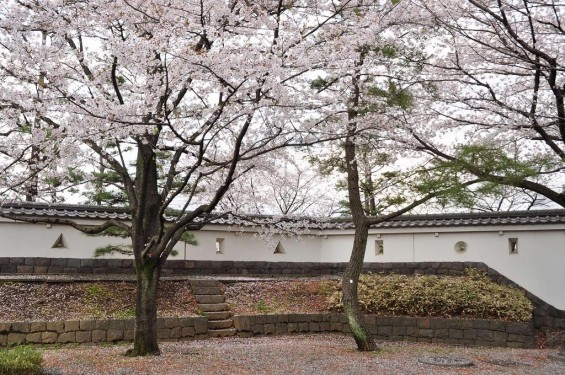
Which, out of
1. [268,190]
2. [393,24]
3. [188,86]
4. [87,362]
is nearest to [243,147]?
[188,86]

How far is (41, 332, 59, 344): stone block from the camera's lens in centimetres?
1029

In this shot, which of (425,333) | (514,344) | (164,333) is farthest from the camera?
(425,333)

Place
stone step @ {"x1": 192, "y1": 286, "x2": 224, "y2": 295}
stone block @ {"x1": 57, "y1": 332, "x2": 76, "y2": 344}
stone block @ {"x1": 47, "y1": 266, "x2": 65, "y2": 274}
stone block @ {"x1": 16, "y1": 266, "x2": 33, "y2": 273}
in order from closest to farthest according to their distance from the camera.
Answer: stone block @ {"x1": 57, "y1": 332, "x2": 76, "y2": 344}
stone step @ {"x1": 192, "y1": 286, "x2": 224, "y2": 295}
stone block @ {"x1": 16, "y1": 266, "x2": 33, "y2": 273}
stone block @ {"x1": 47, "y1": 266, "x2": 65, "y2": 274}

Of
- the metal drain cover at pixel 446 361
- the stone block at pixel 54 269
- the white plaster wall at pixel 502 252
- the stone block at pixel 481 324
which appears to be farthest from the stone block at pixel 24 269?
the stone block at pixel 481 324

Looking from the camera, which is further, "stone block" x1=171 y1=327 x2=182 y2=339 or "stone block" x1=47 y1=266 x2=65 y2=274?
"stone block" x1=47 y1=266 x2=65 y2=274

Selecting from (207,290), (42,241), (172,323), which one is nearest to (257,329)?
(207,290)

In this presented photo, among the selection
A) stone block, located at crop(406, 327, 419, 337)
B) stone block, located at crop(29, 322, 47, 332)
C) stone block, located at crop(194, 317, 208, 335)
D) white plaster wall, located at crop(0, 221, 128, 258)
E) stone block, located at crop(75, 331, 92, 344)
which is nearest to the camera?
stone block, located at crop(29, 322, 47, 332)

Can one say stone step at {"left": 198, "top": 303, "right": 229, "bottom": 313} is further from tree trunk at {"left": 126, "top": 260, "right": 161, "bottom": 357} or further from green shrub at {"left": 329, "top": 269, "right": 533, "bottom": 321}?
tree trunk at {"left": 126, "top": 260, "right": 161, "bottom": 357}

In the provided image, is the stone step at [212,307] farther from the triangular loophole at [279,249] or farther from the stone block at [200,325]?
the triangular loophole at [279,249]

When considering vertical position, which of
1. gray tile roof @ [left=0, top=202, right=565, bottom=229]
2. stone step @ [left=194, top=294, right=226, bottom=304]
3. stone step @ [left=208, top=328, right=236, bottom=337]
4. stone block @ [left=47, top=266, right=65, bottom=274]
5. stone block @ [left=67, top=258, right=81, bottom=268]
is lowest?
stone step @ [left=208, top=328, right=236, bottom=337]

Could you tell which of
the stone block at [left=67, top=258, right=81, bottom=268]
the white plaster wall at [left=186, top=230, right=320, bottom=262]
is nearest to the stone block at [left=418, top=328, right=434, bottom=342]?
the white plaster wall at [left=186, top=230, right=320, bottom=262]

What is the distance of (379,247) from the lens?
1698cm

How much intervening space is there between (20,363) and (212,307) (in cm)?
647

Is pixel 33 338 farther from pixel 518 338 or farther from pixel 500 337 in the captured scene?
pixel 518 338
